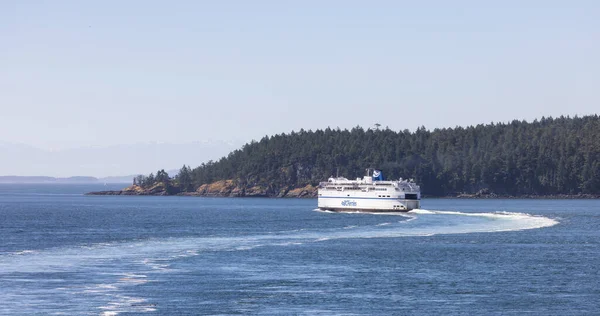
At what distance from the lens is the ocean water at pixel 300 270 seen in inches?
2092

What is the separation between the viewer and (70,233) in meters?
109

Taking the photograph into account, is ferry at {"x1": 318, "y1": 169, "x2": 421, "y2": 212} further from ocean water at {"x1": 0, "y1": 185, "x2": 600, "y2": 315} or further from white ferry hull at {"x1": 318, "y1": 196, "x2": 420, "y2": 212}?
ocean water at {"x1": 0, "y1": 185, "x2": 600, "y2": 315}

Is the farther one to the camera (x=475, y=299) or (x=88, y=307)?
(x=475, y=299)

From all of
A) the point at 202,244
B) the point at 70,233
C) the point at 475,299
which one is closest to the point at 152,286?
the point at 475,299

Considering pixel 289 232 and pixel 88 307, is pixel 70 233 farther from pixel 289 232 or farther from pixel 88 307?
pixel 88 307

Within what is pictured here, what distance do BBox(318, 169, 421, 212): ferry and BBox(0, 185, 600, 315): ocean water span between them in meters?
37.6

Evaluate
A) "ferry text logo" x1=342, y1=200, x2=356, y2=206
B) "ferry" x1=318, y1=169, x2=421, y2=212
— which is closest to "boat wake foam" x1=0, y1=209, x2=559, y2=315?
"ferry" x1=318, y1=169, x2=421, y2=212

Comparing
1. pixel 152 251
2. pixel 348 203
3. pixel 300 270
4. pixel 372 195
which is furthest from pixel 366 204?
pixel 300 270

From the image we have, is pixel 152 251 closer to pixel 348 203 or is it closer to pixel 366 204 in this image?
pixel 366 204

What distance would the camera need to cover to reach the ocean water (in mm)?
53125

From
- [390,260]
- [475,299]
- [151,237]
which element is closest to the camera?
[475,299]

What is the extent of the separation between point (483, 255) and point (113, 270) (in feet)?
109

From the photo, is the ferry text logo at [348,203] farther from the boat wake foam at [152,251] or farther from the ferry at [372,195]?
the boat wake foam at [152,251]

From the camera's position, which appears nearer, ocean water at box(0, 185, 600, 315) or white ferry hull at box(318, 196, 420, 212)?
ocean water at box(0, 185, 600, 315)
